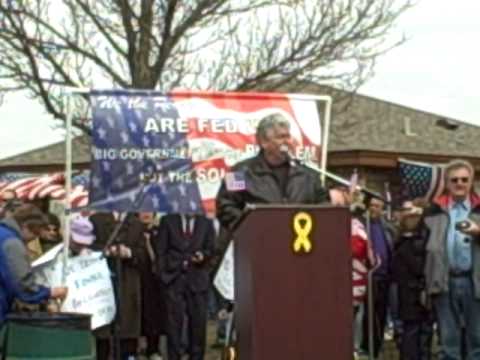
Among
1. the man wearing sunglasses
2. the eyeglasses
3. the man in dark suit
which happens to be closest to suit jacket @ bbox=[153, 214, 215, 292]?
the man in dark suit

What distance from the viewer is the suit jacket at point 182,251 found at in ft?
39.2

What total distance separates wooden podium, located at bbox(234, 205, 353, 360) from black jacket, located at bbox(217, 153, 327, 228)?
0.84 metres

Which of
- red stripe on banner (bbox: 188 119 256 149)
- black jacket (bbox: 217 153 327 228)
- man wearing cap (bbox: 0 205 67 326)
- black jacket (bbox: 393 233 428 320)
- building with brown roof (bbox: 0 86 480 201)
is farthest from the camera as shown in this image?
building with brown roof (bbox: 0 86 480 201)

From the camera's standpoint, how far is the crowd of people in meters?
9.23

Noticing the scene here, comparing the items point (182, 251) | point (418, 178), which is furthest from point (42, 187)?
point (182, 251)

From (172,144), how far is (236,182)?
3.33m

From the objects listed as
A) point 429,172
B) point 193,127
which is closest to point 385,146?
point 429,172

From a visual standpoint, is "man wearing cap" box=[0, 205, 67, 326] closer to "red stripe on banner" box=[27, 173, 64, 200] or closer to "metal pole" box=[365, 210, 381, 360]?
"metal pole" box=[365, 210, 381, 360]

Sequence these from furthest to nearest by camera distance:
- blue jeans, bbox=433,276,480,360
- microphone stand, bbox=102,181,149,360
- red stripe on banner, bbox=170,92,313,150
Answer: microphone stand, bbox=102,181,149,360, red stripe on banner, bbox=170,92,313,150, blue jeans, bbox=433,276,480,360

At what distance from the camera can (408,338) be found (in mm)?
11719

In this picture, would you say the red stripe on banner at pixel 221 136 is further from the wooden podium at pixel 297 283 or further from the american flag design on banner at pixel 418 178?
the wooden podium at pixel 297 283

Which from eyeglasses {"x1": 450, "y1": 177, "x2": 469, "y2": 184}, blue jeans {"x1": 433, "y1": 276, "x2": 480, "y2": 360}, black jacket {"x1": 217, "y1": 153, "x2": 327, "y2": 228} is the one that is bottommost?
blue jeans {"x1": 433, "y1": 276, "x2": 480, "y2": 360}

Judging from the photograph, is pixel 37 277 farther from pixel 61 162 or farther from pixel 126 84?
pixel 61 162

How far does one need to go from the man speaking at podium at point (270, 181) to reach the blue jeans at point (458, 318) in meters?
2.67
